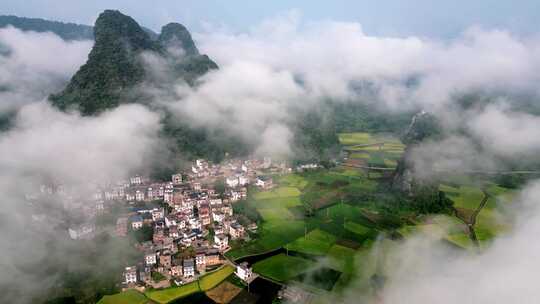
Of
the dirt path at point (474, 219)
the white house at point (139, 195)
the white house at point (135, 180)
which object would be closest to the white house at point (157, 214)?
the white house at point (139, 195)

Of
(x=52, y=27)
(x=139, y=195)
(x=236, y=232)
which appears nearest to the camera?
(x=236, y=232)

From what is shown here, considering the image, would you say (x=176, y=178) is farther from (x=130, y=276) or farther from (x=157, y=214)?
(x=130, y=276)

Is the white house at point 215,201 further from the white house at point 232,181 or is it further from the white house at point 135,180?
the white house at point 135,180

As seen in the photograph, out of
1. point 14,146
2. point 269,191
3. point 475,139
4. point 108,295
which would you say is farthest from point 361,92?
point 108,295

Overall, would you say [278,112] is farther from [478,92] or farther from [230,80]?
[478,92]

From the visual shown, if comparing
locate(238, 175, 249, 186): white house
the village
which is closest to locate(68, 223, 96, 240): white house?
the village

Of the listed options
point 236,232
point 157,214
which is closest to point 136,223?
point 157,214
